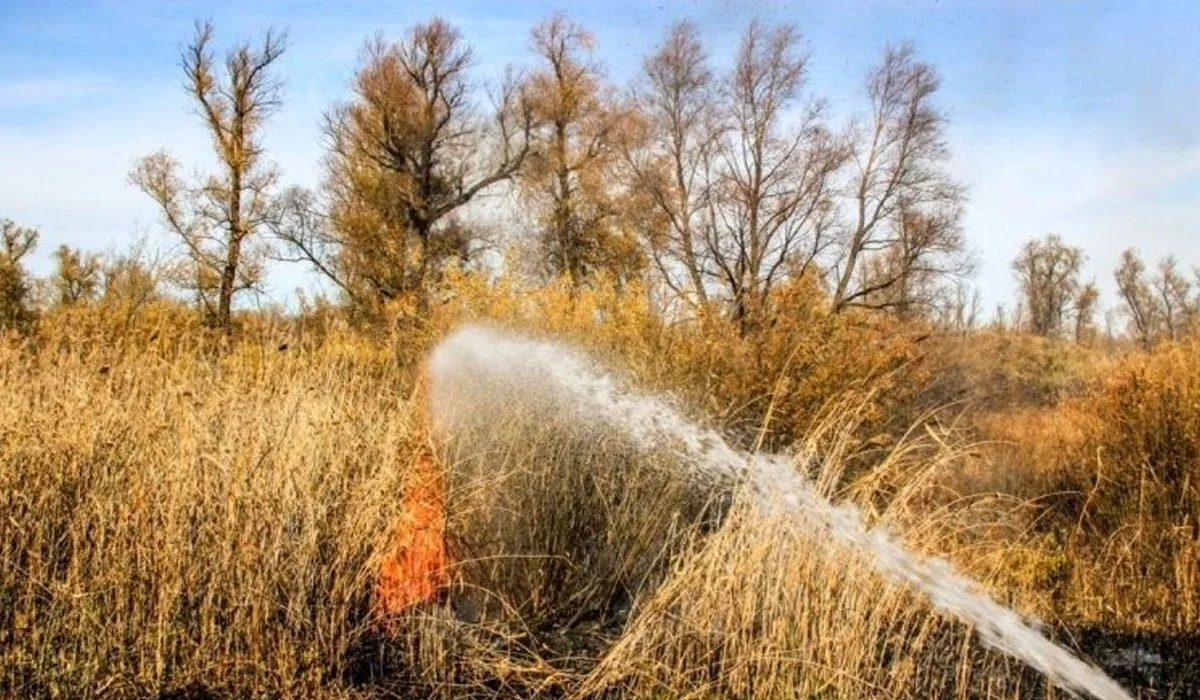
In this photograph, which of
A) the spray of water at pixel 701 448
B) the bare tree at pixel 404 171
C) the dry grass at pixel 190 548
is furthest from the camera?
the bare tree at pixel 404 171

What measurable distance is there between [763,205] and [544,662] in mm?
34053

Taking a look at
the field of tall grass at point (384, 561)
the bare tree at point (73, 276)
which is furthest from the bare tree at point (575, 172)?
the field of tall grass at point (384, 561)

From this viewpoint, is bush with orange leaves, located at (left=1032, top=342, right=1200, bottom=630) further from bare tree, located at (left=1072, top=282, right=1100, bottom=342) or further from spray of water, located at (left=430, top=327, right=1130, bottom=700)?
bare tree, located at (left=1072, top=282, right=1100, bottom=342)

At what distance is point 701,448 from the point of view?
823 cm

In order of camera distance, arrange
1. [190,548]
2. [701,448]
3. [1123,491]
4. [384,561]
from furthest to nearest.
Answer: [1123,491], [701,448], [384,561], [190,548]

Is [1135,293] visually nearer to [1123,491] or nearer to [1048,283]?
[1048,283]

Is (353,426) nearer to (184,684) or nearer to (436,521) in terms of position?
(436,521)

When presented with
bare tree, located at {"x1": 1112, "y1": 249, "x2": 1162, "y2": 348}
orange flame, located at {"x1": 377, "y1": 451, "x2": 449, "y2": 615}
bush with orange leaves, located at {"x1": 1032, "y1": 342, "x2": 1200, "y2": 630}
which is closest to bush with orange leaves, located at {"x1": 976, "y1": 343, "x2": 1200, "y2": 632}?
bush with orange leaves, located at {"x1": 1032, "y1": 342, "x2": 1200, "y2": 630}

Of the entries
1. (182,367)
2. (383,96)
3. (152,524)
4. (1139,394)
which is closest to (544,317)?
(182,367)

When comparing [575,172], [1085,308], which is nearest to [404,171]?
[575,172]

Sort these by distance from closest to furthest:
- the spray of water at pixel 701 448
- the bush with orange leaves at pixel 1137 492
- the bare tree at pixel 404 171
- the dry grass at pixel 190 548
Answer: the dry grass at pixel 190 548
the spray of water at pixel 701 448
the bush with orange leaves at pixel 1137 492
the bare tree at pixel 404 171

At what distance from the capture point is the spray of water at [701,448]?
18.9ft

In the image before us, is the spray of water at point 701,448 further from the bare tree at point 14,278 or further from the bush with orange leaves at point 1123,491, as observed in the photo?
the bare tree at point 14,278

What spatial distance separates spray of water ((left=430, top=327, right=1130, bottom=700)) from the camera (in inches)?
227
